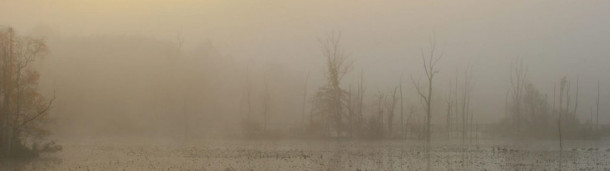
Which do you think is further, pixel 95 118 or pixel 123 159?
pixel 95 118

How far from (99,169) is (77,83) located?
233 ft

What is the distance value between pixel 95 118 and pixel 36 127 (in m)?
51.8

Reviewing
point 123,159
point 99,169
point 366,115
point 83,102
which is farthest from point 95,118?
point 99,169

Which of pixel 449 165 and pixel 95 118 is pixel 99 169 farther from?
pixel 95 118

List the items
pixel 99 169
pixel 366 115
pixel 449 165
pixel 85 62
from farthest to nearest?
pixel 85 62 < pixel 366 115 < pixel 449 165 < pixel 99 169

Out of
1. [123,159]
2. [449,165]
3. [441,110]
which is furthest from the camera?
[441,110]

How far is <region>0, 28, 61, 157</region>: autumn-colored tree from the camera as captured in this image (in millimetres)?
38906

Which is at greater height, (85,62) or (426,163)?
(85,62)

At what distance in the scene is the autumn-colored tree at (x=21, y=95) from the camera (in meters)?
38.9

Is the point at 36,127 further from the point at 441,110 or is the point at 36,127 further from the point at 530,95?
the point at 441,110

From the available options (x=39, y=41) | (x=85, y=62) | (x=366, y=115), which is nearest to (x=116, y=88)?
(x=85, y=62)

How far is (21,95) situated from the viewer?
40281 mm

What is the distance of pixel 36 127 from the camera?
133 feet

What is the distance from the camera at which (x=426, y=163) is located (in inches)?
1302
